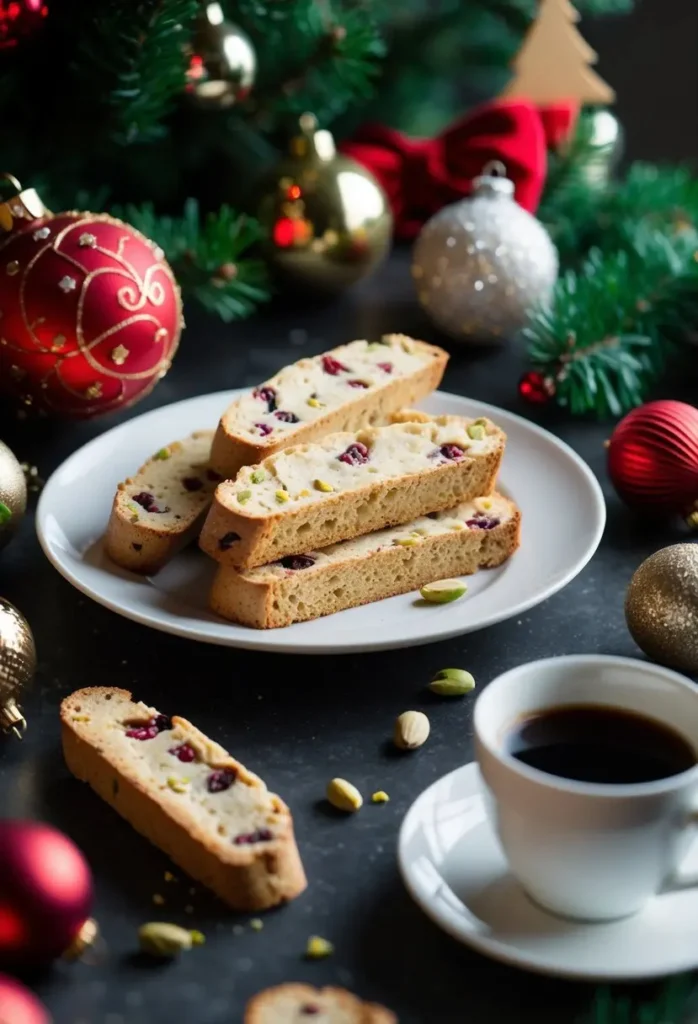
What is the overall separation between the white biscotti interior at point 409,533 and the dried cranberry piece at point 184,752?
227 millimetres

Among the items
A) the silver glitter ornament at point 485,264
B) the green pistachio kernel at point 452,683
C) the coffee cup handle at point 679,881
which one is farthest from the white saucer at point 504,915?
the silver glitter ornament at point 485,264

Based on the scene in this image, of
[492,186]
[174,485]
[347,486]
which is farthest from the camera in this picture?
[492,186]

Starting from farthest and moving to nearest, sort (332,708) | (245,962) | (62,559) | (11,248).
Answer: (11,248) → (62,559) → (332,708) → (245,962)

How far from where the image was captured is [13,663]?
4.08 feet

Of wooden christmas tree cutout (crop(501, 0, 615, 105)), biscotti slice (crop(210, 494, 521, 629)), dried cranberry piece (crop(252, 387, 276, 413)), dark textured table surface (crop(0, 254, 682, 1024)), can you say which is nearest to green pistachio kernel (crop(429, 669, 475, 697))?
dark textured table surface (crop(0, 254, 682, 1024))

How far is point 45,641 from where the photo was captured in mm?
1441

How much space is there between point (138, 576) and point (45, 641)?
12 cm

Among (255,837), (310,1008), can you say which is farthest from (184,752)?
(310,1008)

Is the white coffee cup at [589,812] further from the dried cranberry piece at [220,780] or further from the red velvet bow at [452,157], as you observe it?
the red velvet bow at [452,157]

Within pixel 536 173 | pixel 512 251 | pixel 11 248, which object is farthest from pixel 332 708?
pixel 536 173

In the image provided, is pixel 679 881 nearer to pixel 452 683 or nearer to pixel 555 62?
pixel 452 683

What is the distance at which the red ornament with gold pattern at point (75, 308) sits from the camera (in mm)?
1645

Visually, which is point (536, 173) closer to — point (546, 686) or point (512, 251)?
point (512, 251)

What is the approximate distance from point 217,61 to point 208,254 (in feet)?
0.97
